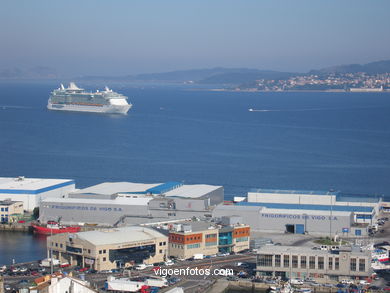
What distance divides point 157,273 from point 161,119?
36020 millimetres

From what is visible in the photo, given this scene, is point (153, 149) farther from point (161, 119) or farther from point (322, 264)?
point (322, 264)

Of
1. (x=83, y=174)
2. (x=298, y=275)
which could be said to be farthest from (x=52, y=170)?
(x=298, y=275)

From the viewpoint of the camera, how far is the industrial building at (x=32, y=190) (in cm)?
2002

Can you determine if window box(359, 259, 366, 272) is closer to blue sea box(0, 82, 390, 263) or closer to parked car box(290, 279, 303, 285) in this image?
parked car box(290, 279, 303, 285)

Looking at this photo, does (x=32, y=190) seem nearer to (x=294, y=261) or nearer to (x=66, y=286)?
(x=294, y=261)

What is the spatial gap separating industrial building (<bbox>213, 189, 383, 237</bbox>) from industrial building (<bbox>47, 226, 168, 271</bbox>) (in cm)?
303

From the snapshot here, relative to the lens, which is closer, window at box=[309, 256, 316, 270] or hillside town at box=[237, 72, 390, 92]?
window at box=[309, 256, 316, 270]

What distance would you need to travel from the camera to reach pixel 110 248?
557 inches

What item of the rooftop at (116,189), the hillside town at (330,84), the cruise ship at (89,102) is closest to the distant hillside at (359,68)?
the hillside town at (330,84)

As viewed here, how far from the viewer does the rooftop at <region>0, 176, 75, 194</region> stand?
20172mm

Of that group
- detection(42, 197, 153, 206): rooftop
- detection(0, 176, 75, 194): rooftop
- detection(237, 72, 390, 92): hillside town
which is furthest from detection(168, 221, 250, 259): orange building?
detection(237, 72, 390, 92): hillside town

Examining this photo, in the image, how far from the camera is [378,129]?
43031 mm

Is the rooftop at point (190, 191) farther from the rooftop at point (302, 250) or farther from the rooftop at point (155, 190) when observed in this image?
the rooftop at point (302, 250)

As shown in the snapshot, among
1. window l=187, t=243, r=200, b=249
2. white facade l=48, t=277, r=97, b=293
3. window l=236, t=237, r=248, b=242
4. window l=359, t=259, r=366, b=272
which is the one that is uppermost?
white facade l=48, t=277, r=97, b=293
